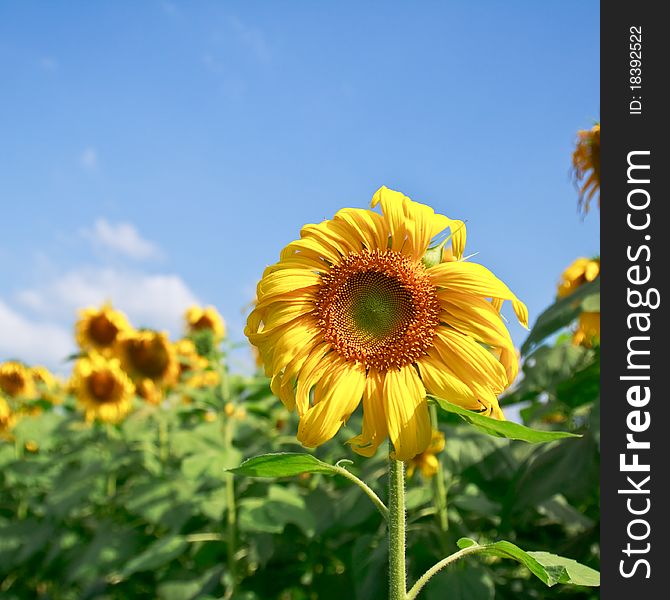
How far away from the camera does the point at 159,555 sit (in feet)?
9.99

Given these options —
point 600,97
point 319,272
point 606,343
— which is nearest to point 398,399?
point 319,272

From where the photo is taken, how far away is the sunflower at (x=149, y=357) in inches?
201

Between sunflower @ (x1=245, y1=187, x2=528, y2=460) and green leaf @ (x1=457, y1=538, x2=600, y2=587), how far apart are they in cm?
20

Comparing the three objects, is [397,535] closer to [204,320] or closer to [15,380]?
[204,320]

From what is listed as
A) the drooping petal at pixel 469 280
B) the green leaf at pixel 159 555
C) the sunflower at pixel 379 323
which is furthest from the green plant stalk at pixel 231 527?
the drooping petal at pixel 469 280

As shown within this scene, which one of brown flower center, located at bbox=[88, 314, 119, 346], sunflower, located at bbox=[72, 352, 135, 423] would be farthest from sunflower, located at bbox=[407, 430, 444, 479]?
brown flower center, located at bbox=[88, 314, 119, 346]

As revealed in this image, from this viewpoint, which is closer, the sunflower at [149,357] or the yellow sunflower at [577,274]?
the yellow sunflower at [577,274]

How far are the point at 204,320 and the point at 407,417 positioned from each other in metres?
4.48

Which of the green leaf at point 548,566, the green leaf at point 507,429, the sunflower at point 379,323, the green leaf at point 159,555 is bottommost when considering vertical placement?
the green leaf at point 159,555

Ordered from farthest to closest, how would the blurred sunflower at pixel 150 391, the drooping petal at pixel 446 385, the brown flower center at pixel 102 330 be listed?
the brown flower center at pixel 102 330
the blurred sunflower at pixel 150 391
the drooping petal at pixel 446 385

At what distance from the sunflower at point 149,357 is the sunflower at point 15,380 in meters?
1.65

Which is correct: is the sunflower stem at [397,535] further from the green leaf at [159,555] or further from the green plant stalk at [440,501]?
the green leaf at [159,555]

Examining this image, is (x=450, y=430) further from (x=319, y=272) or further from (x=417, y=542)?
(x=319, y=272)

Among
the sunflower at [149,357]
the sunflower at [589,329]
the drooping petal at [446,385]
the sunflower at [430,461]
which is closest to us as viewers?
the drooping petal at [446,385]
